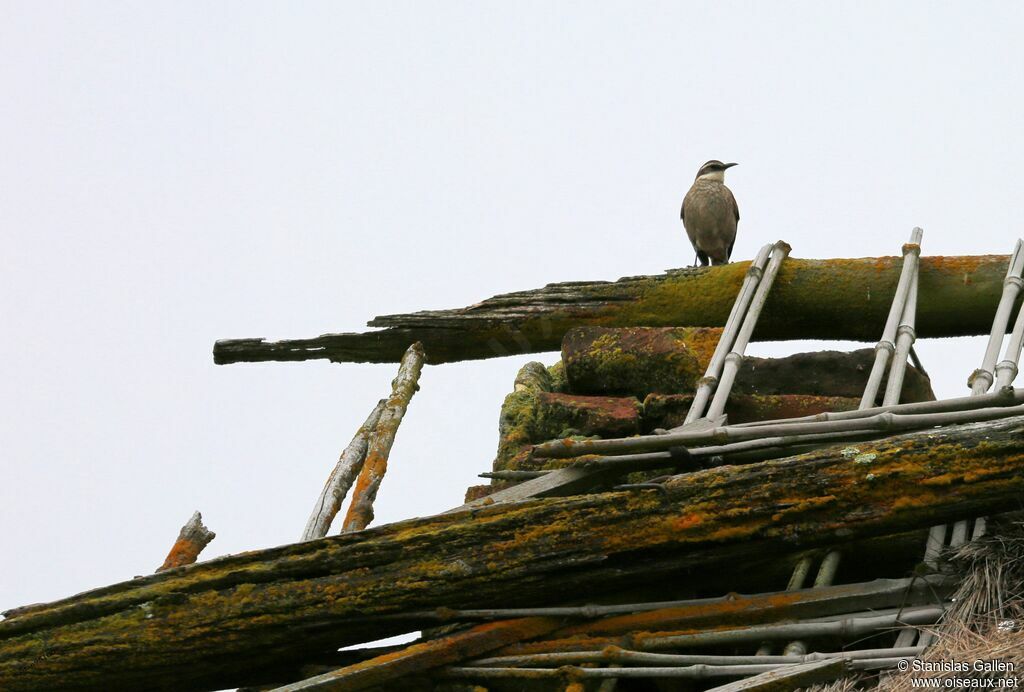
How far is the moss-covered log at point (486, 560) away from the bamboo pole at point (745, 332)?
42.0 inches

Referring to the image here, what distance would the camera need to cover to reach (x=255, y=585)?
182 inches

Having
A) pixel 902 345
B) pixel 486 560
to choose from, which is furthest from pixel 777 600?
pixel 902 345

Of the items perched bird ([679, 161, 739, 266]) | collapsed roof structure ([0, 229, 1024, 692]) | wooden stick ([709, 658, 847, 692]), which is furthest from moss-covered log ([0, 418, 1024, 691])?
perched bird ([679, 161, 739, 266])

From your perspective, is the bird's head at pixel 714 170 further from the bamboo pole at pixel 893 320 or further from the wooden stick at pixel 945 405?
the wooden stick at pixel 945 405

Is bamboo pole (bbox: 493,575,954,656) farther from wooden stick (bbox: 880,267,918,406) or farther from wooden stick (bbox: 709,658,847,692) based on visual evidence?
wooden stick (bbox: 880,267,918,406)

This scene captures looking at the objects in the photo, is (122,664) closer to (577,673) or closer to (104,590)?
(104,590)

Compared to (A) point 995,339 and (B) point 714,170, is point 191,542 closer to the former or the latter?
(A) point 995,339

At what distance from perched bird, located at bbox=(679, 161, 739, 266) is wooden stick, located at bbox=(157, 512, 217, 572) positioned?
7575 millimetres

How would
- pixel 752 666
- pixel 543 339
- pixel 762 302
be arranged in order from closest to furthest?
pixel 752 666 < pixel 762 302 < pixel 543 339

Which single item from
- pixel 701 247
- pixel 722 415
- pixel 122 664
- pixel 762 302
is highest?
pixel 701 247

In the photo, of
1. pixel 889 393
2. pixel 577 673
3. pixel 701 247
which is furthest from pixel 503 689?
pixel 701 247

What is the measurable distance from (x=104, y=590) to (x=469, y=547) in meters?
1.38

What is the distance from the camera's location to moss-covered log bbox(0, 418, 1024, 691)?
14.1 ft

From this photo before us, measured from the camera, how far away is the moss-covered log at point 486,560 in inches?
170
